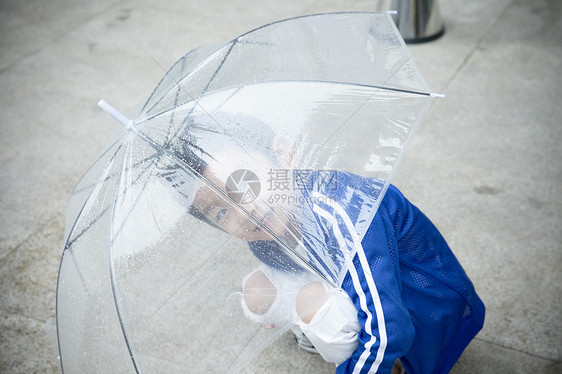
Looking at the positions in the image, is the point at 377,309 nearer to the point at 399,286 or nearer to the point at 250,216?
the point at 399,286

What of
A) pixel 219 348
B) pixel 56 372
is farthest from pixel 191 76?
pixel 56 372

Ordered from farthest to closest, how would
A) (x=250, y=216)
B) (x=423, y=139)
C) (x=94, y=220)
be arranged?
(x=423, y=139) → (x=94, y=220) → (x=250, y=216)

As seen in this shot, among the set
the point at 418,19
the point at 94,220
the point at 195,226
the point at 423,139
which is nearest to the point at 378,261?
the point at 195,226

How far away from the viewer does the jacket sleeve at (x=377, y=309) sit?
1605 mm

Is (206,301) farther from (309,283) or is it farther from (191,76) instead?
(191,76)

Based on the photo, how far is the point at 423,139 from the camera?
3455mm

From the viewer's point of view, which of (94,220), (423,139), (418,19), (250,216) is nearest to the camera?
(250,216)

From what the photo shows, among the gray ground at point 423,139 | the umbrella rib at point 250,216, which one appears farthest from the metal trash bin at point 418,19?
the umbrella rib at point 250,216

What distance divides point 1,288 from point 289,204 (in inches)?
76.1

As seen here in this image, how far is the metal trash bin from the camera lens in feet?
14.2

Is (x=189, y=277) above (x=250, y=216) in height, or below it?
below

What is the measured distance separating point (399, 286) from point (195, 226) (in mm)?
685

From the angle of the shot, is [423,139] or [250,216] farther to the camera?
[423,139]

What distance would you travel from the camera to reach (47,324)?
8.46 ft
